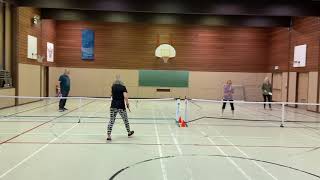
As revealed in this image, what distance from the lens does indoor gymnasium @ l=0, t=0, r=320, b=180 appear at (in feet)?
23.7

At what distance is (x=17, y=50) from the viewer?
19.0 meters

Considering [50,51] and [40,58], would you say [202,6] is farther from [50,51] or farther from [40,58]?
[50,51]

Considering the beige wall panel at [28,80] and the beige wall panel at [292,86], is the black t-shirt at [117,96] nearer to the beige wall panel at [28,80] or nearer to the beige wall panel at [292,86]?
the beige wall panel at [28,80]

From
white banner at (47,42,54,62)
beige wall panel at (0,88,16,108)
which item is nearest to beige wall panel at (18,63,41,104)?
beige wall panel at (0,88,16,108)

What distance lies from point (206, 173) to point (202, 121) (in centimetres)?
780

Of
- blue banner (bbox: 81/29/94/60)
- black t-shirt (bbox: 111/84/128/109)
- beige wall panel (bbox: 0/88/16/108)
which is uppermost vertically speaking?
blue banner (bbox: 81/29/94/60)

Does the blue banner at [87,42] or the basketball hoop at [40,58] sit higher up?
the blue banner at [87,42]

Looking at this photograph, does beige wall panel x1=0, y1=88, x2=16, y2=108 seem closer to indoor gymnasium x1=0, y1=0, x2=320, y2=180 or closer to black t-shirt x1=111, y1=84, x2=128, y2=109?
indoor gymnasium x1=0, y1=0, x2=320, y2=180

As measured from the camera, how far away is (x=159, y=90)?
28.2m

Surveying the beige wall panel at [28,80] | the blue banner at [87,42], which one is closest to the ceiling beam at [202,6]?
the beige wall panel at [28,80]

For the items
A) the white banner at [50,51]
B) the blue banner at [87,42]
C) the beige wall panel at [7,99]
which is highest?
the blue banner at [87,42]

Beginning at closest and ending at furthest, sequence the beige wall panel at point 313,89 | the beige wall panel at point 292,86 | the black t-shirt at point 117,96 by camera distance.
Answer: the black t-shirt at point 117,96
the beige wall panel at point 313,89
the beige wall panel at point 292,86

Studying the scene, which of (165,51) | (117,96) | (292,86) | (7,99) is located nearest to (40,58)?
(7,99)

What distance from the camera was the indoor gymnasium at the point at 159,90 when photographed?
7.23 m
